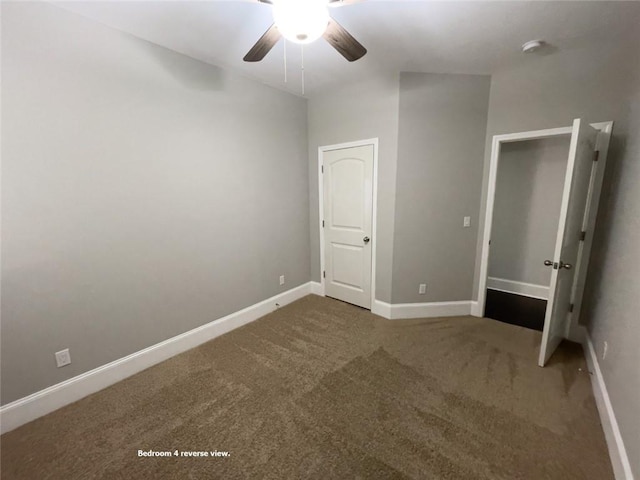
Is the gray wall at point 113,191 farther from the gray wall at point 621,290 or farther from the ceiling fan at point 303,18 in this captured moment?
the gray wall at point 621,290

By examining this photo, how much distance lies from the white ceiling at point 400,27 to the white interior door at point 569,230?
2.21ft

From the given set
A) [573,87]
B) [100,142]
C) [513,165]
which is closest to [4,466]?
[100,142]

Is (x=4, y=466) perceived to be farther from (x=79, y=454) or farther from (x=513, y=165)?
(x=513, y=165)

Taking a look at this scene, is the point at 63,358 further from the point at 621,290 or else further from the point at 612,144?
the point at 612,144

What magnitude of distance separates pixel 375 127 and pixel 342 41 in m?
1.51

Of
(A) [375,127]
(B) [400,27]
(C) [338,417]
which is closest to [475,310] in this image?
(C) [338,417]

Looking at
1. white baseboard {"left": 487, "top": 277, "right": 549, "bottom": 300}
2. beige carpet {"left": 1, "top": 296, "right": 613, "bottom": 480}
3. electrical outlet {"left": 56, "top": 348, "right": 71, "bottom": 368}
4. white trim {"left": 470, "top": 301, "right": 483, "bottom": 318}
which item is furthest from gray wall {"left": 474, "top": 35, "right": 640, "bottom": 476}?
electrical outlet {"left": 56, "top": 348, "right": 71, "bottom": 368}

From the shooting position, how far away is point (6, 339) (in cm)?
167

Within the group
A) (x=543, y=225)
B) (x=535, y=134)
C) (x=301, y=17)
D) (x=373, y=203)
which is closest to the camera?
(x=301, y=17)

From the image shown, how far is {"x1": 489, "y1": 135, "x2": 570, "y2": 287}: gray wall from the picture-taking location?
10.9 feet

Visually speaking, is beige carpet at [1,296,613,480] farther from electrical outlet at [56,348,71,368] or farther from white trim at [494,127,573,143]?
white trim at [494,127,573,143]

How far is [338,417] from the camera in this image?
176 cm

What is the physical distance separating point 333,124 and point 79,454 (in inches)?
139

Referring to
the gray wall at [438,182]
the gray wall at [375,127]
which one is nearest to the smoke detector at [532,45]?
the gray wall at [438,182]
